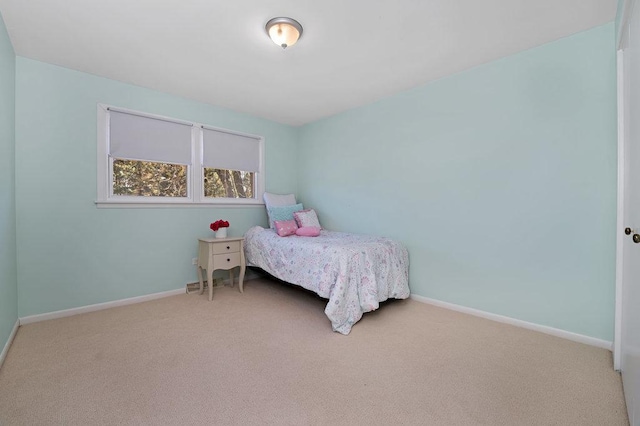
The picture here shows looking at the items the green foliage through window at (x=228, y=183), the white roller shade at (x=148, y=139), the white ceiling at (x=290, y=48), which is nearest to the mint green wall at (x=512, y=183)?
the white ceiling at (x=290, y=48)

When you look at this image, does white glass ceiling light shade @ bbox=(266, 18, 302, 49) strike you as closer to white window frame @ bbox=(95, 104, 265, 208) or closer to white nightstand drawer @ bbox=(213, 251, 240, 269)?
white window frame @ bbox=(95, 104, 265, 208)

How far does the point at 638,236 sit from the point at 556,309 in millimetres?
1391

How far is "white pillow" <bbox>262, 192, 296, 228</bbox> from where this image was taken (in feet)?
13.2

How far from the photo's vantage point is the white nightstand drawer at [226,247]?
317 cm

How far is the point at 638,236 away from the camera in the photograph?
118cm

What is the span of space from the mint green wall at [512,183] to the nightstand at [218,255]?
1.68 metres

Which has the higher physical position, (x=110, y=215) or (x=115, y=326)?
(x=110, y=215)

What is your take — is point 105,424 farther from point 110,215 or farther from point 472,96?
point 472,96

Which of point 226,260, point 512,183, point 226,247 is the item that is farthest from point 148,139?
point 512,183

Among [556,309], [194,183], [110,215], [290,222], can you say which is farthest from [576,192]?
[110,215]

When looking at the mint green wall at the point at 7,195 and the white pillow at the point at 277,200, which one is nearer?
the mint green wall at the point at 7,195

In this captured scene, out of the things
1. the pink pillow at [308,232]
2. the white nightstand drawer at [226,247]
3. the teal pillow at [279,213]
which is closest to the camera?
the white nightstand drawer at [226,247]

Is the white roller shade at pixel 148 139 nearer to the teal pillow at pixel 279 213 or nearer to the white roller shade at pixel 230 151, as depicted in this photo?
the white roller shade at pixel 230 151

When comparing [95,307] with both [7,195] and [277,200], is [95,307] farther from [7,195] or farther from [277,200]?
[277,200]
